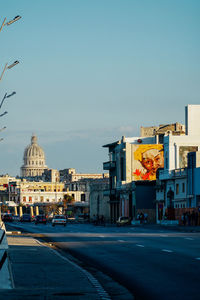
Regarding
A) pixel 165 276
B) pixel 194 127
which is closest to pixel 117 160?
pixel 194 127

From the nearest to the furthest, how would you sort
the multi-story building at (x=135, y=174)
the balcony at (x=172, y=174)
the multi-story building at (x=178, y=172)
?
1. the multi-story building at (x=178, y=172)
2. the balcony at (x=172, y=174)
3. the multi-story building at (x=135, y=174)

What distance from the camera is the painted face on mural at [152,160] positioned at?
11700 centimetres

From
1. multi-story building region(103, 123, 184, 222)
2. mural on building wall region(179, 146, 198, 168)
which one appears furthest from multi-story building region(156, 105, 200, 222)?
multi-story building region(103, 123, 184, 222)

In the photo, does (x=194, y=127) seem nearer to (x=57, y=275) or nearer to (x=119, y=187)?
(x=119, y=187)

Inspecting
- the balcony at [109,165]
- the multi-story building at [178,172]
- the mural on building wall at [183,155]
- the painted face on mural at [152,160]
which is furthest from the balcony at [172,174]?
the balcony at [109,165]

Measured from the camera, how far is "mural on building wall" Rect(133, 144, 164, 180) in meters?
117

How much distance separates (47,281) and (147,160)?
102535 millimetres

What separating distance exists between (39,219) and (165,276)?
86.0 metres

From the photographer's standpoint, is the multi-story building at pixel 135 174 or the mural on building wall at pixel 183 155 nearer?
the mural on building wall at pixel 183 155

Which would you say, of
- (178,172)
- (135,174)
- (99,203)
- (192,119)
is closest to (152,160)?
(135,174)

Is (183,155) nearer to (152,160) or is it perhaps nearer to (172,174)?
(172,174)

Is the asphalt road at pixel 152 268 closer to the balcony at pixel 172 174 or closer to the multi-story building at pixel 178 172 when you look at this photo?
the multi-story building at pixel 178 172

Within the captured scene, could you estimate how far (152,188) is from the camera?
111 m

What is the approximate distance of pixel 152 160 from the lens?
118 m
